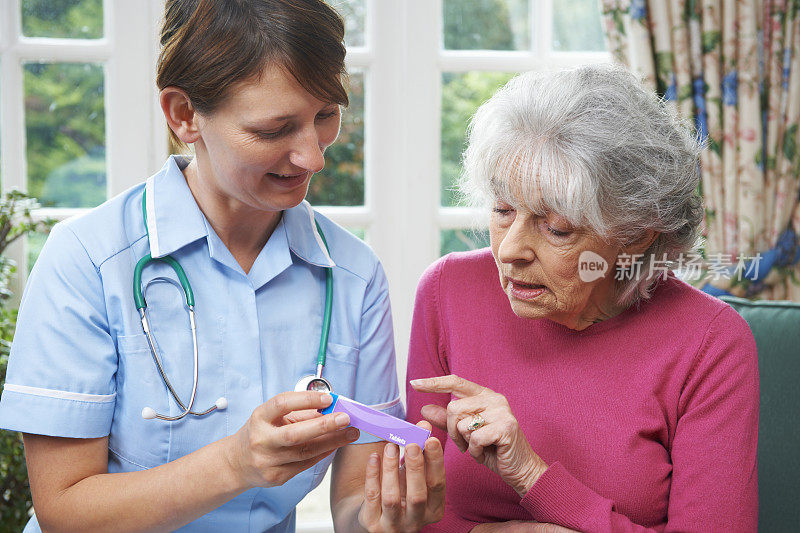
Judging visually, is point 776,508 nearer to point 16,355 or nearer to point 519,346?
point 519,346

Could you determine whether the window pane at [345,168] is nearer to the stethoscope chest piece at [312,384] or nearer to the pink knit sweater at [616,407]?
the pink knit sweater at [616,407]

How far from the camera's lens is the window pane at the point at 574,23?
265cm

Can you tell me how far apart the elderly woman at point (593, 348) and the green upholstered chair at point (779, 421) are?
0.33 metres

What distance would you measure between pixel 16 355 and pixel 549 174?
0.93 m

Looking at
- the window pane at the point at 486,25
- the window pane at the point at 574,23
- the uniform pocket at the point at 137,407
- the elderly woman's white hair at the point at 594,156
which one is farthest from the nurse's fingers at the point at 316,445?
the window pane at the point at 574,23

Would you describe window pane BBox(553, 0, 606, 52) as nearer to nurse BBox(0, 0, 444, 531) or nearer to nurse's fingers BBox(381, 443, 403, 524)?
nurse BBox(0, 0, 444, 531)

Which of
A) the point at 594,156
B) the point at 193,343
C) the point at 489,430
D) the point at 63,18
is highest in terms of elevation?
the point at 63,18

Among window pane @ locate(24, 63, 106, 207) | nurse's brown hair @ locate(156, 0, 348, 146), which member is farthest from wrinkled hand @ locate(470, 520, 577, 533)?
window pane @ locate(24, 63, 106, 207)

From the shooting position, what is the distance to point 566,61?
2658 millimetres

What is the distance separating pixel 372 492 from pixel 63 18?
191 centimetres

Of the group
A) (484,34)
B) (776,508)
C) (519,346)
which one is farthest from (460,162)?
(776,508)

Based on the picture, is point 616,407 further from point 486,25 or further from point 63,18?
point 63,18

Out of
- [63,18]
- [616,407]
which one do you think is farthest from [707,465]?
[63,18]

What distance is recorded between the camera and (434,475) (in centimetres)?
122
